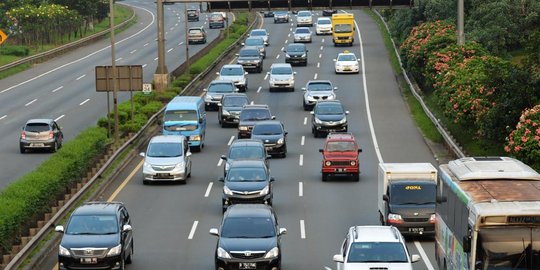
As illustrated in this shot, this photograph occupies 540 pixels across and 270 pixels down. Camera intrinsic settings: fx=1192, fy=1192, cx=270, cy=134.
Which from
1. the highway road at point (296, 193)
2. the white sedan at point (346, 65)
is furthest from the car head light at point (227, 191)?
the white sedan at point (346, 65)

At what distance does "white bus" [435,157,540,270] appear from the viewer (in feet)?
75.7

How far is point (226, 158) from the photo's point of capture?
46844mm

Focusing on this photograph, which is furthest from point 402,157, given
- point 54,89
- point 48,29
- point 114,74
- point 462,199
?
point 48,29

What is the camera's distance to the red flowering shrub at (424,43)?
71688 millimetres

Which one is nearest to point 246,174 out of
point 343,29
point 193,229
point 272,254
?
point 193,229

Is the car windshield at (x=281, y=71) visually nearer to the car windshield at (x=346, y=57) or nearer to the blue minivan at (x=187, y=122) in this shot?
the car windshield at (x=346, y=57)

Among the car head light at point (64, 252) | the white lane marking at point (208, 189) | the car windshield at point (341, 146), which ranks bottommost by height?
the white lane marking at point (208, 189)

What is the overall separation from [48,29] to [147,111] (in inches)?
2043

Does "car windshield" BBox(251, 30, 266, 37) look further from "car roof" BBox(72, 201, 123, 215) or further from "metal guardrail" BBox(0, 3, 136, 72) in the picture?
"car roof" BBox(72, 201, 123, 215)

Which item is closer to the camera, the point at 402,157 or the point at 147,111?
the point at 402,157

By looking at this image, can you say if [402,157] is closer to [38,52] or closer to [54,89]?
[54,89]

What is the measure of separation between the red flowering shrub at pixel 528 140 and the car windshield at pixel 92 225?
47.5 ft

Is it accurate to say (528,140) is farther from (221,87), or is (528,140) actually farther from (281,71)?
(281,71)

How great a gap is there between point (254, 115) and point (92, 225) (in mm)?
27467
